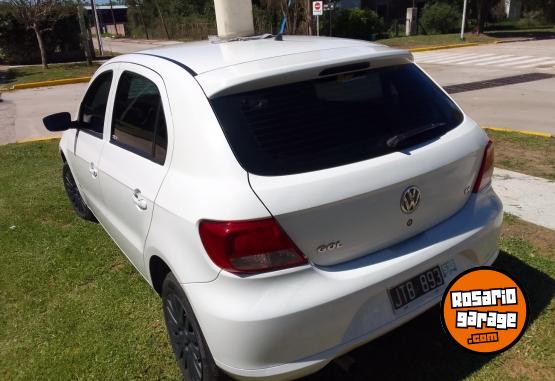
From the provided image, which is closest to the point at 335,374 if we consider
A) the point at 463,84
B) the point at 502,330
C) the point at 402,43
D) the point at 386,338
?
the point at 386,338

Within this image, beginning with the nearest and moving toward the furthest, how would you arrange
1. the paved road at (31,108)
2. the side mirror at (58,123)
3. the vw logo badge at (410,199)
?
the vw logo badge at (410,199), the side mirror at (58,123), the paved road at (31,108)

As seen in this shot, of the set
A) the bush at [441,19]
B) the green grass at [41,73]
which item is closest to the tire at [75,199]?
the green grass at [41,73]

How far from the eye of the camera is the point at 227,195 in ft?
6.61

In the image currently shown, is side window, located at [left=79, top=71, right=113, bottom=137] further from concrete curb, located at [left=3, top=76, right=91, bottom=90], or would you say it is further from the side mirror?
concrete curb, located at [left=3, top=76, right=91, bottom=90]

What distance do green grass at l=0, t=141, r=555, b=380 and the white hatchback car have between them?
52 cm

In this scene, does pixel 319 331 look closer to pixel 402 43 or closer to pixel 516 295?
Answer: pixel 516 295

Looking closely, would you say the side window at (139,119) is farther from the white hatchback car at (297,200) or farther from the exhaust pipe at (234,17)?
the exhaust pipe at (234,17)

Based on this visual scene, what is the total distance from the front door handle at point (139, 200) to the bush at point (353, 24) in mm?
29275

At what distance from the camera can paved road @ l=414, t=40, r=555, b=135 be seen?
8.38 meters

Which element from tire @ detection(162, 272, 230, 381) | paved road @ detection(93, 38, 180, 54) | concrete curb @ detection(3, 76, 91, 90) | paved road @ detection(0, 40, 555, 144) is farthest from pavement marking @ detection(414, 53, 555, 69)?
paved road @ detection(93, 38, 180, 54)

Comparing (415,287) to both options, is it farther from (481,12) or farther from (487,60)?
(481,12)

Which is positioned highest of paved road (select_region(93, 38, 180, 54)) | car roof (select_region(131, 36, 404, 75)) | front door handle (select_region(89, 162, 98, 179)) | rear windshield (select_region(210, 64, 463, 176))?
car roof (select_region(131, 36, 404, 75))

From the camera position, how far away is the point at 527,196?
4680 millimetres

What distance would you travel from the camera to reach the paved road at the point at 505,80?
838 cm
